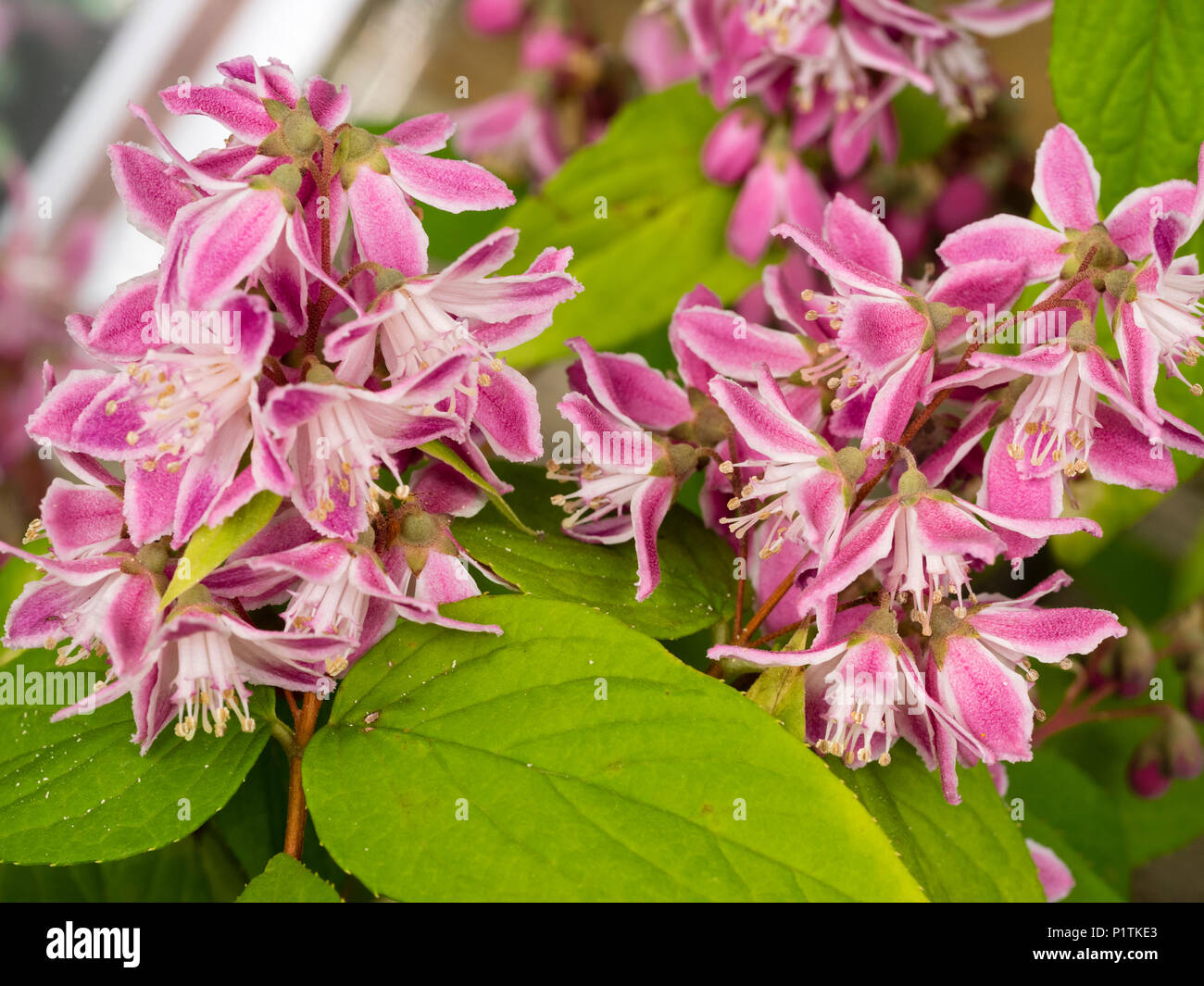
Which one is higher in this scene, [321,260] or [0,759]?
[321,260]

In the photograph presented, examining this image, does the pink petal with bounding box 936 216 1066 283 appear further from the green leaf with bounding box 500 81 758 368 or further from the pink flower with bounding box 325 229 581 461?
the green leaf with bounding box 500 81 758 368

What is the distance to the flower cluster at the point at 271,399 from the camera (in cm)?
34

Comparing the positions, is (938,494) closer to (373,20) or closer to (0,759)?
(0,759)

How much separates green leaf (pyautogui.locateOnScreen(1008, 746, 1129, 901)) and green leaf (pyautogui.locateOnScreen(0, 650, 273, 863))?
41 cm

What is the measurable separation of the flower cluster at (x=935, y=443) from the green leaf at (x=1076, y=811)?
0.26 metres

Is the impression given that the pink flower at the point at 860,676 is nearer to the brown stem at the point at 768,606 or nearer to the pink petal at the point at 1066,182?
the brown stem at the point at 768,606

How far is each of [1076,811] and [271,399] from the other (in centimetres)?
53

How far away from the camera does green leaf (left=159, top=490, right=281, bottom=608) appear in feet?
1.10

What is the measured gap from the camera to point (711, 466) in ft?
1.47

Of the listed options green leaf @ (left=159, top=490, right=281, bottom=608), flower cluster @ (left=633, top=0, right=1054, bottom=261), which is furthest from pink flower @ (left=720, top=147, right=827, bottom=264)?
green leaf @ (left=159, top=490, right=281, bottom=608)

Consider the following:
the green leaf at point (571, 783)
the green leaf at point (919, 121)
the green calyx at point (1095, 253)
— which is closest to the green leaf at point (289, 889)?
the green leaf at point (571, 783)

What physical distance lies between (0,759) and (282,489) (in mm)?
160

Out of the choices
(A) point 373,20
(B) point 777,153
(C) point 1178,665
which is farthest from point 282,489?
(A) point 373,20
